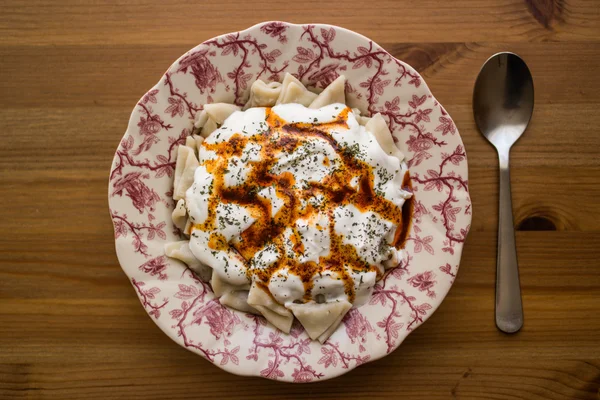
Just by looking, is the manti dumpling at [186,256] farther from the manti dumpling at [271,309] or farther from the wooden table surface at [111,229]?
the wooden table surface at [111,229]

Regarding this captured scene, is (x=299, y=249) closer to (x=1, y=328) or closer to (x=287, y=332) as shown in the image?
(x=287, y=332)

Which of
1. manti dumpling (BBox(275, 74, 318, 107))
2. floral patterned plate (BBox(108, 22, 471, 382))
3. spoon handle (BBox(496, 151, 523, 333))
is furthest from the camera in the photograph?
spoon handle (BBox(496, 151, 523, 333))

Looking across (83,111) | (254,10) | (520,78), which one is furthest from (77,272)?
(520,78)

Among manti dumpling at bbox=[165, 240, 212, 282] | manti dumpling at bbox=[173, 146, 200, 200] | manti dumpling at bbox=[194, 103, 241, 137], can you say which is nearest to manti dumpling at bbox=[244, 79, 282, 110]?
manti dumpling at bbox=[194, 103, 241, 137]

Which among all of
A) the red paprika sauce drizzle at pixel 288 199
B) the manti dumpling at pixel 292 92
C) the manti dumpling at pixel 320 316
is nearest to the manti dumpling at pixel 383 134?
the red paprika sauce drizzle at pixel 288 199

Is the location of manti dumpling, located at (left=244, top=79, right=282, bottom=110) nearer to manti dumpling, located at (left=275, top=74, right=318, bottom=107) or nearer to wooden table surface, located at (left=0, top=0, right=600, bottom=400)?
manti dumpling, located at (left=275, top=74, right=318, bottom=107)
